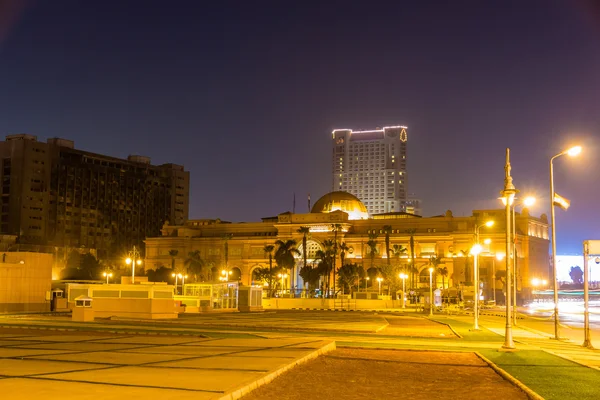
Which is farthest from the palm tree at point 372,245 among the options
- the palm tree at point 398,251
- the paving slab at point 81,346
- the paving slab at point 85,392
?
the paving slab at point 85,392

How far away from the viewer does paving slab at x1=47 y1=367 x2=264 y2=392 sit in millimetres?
13617

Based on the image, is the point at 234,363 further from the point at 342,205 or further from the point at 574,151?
the point at 342,205

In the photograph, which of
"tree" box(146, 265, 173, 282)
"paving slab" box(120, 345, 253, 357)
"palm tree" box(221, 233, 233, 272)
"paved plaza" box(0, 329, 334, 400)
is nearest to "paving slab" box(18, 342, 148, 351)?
"paved plaza" box(0, 329, 334, 400)

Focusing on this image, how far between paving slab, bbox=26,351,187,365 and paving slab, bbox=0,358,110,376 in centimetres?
75

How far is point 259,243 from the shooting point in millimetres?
137000

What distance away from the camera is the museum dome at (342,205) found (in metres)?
141

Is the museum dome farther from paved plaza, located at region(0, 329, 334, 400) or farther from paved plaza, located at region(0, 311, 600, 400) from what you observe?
paved plaza, located at region(0, 329, 334, 400)

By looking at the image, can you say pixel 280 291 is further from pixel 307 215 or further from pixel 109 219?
pixel 109 219

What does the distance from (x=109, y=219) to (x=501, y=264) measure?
9772 cm

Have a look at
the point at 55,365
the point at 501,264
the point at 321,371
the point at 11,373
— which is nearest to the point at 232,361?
the point at 321,371

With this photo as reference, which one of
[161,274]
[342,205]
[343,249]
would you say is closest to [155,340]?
[343,249]

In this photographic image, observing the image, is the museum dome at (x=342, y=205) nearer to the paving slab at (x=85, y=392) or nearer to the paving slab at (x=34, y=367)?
the paving slab at (x=34, y=367)

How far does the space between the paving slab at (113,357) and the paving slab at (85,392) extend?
3838mm

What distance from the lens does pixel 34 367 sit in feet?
52.1
